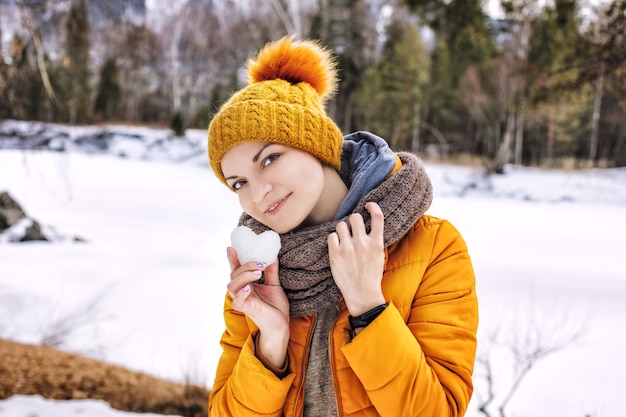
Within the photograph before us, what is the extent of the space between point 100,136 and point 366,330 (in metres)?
17.2

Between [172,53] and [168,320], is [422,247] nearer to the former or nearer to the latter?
[168,320]

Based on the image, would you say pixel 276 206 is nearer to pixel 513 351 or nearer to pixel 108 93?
pixel 513 351

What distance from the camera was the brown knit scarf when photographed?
0.90m

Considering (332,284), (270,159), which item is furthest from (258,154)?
(332,284)

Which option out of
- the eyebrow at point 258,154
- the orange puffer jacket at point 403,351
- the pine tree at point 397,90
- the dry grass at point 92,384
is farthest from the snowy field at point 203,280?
the pine tree at point 397,90

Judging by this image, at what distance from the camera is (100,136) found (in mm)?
15656

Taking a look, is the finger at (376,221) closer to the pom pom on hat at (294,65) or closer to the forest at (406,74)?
the pom pom on hat at (294,65)

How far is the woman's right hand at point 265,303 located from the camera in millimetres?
869

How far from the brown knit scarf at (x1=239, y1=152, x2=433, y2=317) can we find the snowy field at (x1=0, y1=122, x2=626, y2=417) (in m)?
1.82

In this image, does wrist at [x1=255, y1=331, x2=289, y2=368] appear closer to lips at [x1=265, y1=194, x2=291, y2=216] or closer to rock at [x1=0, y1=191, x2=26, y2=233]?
lips at [x1=265, y1=194, x2=291, y2=216]

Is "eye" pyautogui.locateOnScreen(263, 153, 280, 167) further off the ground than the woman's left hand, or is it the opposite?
"eye" pyautogui.locateOnScreen(263, 153, 280, 167)

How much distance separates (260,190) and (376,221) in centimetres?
28

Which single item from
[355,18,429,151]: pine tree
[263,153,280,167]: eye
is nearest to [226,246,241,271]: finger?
[263,153,280,167]: eye

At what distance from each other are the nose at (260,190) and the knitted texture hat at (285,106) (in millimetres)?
109
